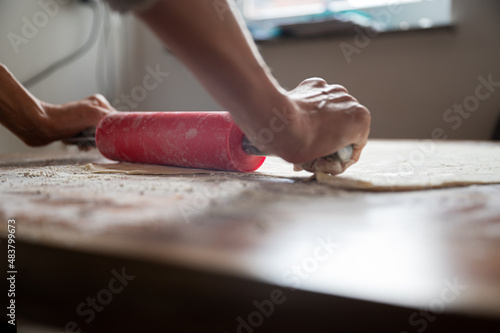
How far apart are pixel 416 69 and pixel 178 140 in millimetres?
1815

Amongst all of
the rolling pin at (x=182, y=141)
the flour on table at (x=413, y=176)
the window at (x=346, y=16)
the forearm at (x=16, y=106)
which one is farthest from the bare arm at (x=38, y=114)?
the window at (x=346, y=16)

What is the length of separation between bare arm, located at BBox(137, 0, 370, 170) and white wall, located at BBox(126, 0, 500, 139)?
5.87 ft

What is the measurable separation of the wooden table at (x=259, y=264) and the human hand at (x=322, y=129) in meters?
0.13

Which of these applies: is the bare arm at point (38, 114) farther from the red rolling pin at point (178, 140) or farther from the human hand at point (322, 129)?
the human hand at point (322, 129)

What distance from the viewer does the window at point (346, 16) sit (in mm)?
2371

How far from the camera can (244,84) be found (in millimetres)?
570

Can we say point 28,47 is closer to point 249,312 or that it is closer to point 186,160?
point 186,160

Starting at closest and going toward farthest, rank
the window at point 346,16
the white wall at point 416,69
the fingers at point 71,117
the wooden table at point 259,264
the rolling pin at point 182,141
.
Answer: the wooden table at point 259,264, the rolling pin at point 182,141, the fingers at point 71,117, the white wall at point 416,69, the window at point 346,16

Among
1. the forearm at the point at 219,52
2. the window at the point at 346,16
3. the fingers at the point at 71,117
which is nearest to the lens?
the forearm at the point at 219,52

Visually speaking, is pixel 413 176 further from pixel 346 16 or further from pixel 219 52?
pixel 346 16

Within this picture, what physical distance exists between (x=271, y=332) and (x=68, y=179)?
57 cm

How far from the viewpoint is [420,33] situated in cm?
229

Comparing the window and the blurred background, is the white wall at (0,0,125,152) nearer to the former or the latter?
the blurred background

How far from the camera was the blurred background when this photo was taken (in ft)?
7.28
